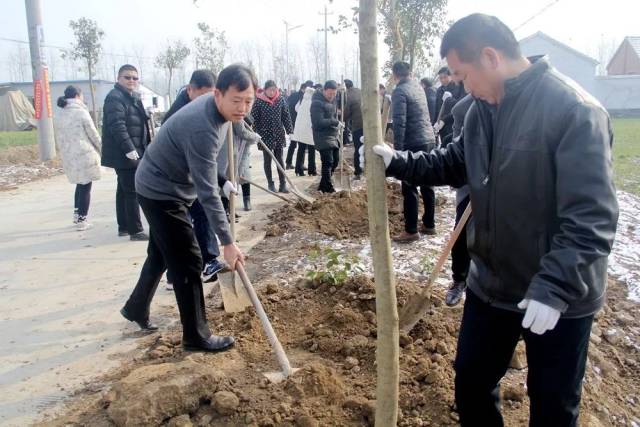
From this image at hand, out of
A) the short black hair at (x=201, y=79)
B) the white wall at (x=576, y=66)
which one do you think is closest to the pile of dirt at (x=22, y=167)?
the short black hair at (x=201, y=79)

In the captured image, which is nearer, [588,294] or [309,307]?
[588,294]

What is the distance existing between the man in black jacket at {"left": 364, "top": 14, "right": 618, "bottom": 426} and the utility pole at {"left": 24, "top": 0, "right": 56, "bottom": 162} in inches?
457

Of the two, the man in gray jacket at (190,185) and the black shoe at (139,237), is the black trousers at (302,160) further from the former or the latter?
the man in gray jacket at (190,185)

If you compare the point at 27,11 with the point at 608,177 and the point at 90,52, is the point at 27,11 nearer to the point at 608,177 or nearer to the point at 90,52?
the point at 90,52

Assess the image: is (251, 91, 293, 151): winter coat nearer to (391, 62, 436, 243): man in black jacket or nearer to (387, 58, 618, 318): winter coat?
(391, 62, 436, 243): man in black jacket

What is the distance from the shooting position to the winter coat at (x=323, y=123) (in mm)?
8461

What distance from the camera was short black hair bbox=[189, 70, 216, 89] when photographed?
4.73 meters

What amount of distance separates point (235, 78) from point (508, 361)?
1.88 m

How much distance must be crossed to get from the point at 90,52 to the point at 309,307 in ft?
62.1

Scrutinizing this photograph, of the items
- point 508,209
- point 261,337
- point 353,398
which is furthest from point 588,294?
point 261,337

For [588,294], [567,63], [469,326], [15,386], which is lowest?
[15,386]

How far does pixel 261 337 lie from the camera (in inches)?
136

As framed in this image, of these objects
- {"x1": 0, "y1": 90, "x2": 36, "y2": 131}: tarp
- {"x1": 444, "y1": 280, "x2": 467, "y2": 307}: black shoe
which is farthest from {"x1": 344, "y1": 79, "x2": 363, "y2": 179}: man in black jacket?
{"x1": 0, "y1": 90, "x2": 36, "y2": 131}: tarp

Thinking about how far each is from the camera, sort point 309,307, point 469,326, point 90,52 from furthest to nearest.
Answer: point 90,52
point 309,307
point 469,326
